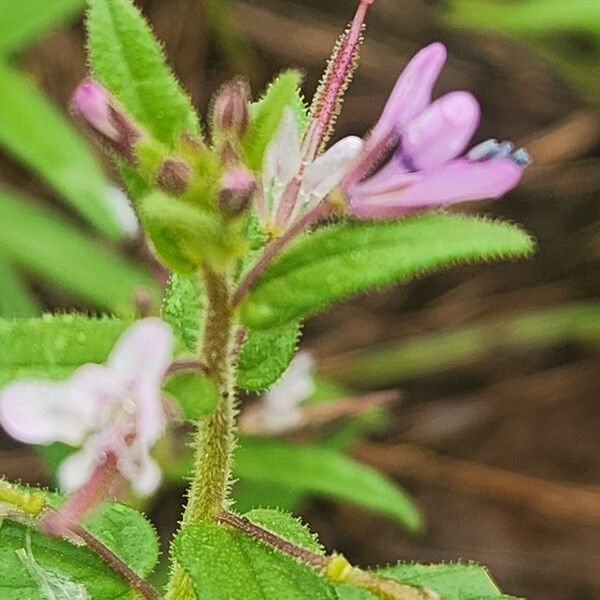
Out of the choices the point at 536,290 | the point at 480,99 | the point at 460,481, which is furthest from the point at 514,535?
the point at 480,99

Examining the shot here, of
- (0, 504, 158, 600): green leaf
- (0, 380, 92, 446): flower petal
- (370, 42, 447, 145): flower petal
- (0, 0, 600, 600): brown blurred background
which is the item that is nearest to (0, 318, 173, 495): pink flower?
(0, 380, 92, 446): flower petal

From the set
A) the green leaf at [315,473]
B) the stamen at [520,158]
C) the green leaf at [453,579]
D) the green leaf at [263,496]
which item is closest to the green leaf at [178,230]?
the stamen at [520,158]

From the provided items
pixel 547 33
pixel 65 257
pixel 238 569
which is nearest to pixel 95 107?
pixel 238 569

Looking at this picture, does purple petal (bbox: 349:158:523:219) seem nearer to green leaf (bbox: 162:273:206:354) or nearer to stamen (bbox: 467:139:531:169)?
stamen (bbox: 467:139:531:169)

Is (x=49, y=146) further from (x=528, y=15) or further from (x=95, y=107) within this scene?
(x=95, y=107)

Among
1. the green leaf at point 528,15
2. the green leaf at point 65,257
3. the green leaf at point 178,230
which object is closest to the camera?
the green leaf at point 178,230

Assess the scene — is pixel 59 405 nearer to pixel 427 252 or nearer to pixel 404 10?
pixel 427 252

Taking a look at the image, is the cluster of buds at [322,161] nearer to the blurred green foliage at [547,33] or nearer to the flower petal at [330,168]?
the flower petal at [330,168]
